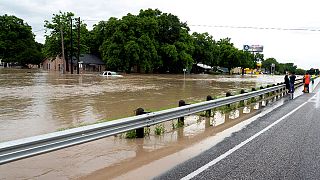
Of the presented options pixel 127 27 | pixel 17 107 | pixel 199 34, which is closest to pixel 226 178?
pixel 17 107

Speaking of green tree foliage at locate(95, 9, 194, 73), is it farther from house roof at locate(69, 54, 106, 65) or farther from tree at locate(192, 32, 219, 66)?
tree at locate(192, 32, 219, 66)

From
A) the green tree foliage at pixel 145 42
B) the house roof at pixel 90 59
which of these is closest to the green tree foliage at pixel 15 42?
the house roof at pixel 90 59

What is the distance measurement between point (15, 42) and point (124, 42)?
150 feet

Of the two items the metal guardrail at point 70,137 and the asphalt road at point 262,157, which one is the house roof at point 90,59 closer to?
the asphalt road at point 262,157

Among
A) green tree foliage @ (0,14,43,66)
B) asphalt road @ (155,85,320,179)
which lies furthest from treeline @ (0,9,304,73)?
asphalt road @ (155,85,320,179)

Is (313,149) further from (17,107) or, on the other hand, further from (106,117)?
(17,107)

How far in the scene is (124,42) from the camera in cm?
6894

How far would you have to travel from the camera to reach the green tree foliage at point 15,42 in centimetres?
9662

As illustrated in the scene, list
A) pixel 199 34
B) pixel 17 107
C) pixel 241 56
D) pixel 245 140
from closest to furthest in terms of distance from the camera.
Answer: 1. pixel 245 140
2. pixel 17 107
3. pixel 199 34
4. pixel 241 56

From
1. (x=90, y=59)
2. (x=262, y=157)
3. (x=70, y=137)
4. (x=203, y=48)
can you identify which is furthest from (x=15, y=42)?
(x=262, y=157)

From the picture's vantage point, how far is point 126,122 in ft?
24.6

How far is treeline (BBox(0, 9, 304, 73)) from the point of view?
6900cm

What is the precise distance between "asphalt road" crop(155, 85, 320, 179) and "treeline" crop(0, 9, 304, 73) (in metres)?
54.8

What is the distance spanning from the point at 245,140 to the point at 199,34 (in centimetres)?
10931
